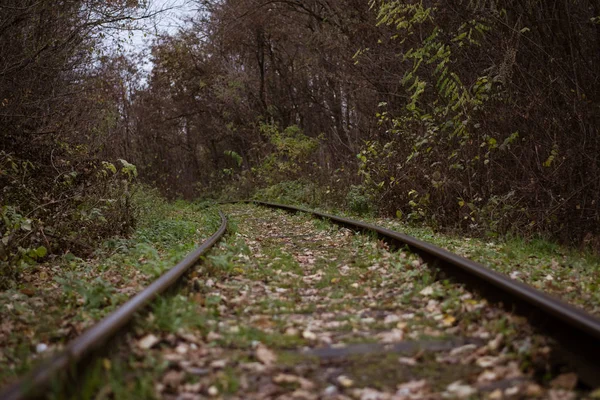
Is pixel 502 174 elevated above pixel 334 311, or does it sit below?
above

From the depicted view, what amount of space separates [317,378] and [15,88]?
785 cm

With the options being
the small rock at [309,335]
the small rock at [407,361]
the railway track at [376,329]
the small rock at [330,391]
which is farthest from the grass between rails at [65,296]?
the small rock at [407,361]

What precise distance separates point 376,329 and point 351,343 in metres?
0.40

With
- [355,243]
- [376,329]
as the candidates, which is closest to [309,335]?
[376,329]

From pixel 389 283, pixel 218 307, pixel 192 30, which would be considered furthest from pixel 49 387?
pixel 192 30

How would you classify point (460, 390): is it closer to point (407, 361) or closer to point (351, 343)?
point (407, 361)

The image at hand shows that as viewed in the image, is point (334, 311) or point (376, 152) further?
point (376, 152)

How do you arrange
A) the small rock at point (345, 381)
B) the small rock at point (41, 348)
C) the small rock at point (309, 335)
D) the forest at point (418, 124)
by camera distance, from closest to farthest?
the small rock at point (345, 381), the small rock at point (41, 348), the small rock at point (309, 335), the forest at point (418, 124)

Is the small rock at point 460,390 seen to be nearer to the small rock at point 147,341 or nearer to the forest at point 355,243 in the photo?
the forest at point 355,243

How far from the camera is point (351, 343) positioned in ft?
12.3

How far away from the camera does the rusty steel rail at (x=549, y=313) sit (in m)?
2.90

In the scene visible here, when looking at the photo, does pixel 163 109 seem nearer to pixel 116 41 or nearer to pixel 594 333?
pixel 116 41

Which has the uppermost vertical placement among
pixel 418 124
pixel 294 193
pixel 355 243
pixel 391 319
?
pixel 418 124

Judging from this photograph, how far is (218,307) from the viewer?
4.82m
